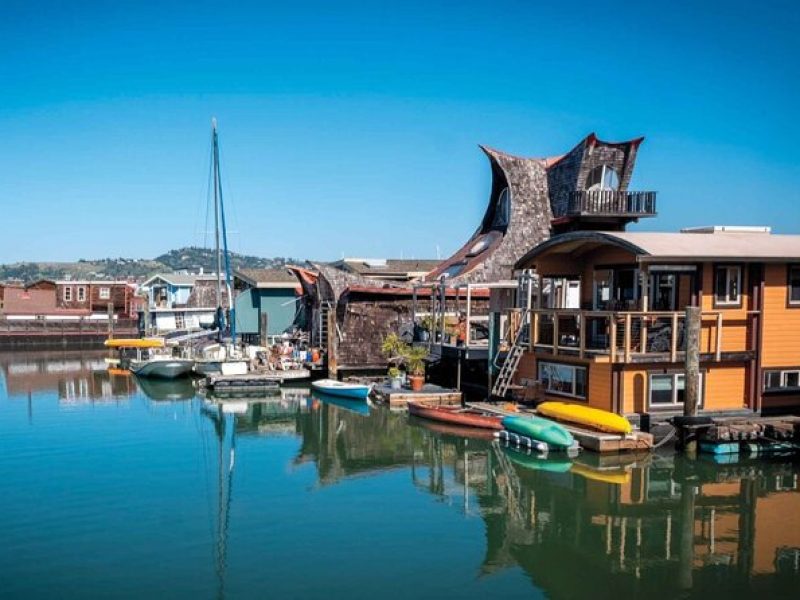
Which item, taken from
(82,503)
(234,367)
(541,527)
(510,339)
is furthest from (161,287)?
(541,527)

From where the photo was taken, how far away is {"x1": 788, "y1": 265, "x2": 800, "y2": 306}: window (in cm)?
2497

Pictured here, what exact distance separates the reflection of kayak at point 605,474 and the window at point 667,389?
3406mm

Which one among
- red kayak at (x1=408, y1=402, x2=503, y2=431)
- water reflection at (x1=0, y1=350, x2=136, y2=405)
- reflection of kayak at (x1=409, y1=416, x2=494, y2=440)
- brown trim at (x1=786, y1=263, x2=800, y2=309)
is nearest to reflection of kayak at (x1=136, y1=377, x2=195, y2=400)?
water reflection at (x1=0, y1=350, x2=136, y2=405)

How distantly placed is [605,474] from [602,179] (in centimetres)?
2299

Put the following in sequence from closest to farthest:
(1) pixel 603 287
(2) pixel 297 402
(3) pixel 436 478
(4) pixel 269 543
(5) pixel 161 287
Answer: (4) pixel 269 543 < (3) pixel 436 478 < (1) pixel 603 287 < (2) pixel 297 402 < (5) pixel 161 287

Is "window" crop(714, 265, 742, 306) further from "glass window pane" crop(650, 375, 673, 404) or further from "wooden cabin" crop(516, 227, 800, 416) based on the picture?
"glass window pane" crop(650, 375, 673, 404)

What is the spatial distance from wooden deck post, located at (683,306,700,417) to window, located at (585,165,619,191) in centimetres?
1854

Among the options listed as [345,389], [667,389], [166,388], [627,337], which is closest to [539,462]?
[627,337]

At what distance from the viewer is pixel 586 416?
2364 cm

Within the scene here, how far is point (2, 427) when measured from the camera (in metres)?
29.1

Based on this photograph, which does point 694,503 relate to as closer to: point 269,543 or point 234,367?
point 269,543

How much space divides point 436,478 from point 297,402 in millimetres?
14811

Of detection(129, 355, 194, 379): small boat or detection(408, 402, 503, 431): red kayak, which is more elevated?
detection(408, 402, 503, 431): red kayak

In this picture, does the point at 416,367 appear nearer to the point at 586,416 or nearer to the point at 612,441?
the point at 586,416
